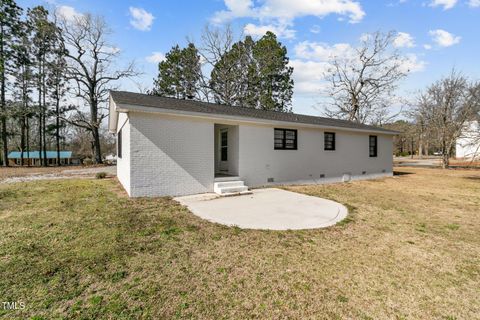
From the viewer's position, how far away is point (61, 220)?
4.88 m

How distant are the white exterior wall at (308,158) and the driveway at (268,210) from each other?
1.76 metres

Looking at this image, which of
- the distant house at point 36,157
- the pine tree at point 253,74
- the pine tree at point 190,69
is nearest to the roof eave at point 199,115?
the pine tree at point 253,74

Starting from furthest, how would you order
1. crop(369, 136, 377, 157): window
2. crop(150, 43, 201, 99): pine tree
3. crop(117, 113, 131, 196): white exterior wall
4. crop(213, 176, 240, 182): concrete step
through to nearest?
1. crop(150, 43, 201, 99): pine tree
2. crop(369, 136, 377, 157): window
3. crop(213, 176, 240, 182): concrete step
4. crop(117, 113, 131, 196): white exterior wall

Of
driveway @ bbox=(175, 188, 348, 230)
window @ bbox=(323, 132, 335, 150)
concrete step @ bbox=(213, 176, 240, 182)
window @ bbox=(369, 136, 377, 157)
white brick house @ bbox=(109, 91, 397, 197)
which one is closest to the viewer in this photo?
A: driveway @ bbox=(175, 188, 348, 230)

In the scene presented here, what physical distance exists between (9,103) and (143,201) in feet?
82.1

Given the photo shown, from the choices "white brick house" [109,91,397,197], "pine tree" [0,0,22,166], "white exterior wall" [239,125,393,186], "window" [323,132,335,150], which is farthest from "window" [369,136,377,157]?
"pine tree" [0,0,22,166]

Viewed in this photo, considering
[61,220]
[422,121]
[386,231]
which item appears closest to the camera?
[386,231]

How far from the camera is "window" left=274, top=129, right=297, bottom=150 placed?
969cm

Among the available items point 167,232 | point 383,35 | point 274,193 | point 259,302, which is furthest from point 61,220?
point 383,35

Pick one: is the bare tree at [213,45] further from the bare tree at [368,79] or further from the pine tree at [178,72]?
the bare tree at [368,79]

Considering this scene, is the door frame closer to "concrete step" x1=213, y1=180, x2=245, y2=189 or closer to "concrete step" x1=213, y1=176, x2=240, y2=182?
"concrete step" x1=213, y1=176, x2=240, y2=182

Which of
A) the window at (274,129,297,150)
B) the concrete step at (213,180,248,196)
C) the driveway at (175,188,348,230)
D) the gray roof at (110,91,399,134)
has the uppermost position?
the gray roof at (110,91,399,134)

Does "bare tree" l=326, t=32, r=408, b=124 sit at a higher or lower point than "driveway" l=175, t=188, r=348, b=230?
higher

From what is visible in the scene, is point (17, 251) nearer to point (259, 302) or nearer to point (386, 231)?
point (259, 302)
